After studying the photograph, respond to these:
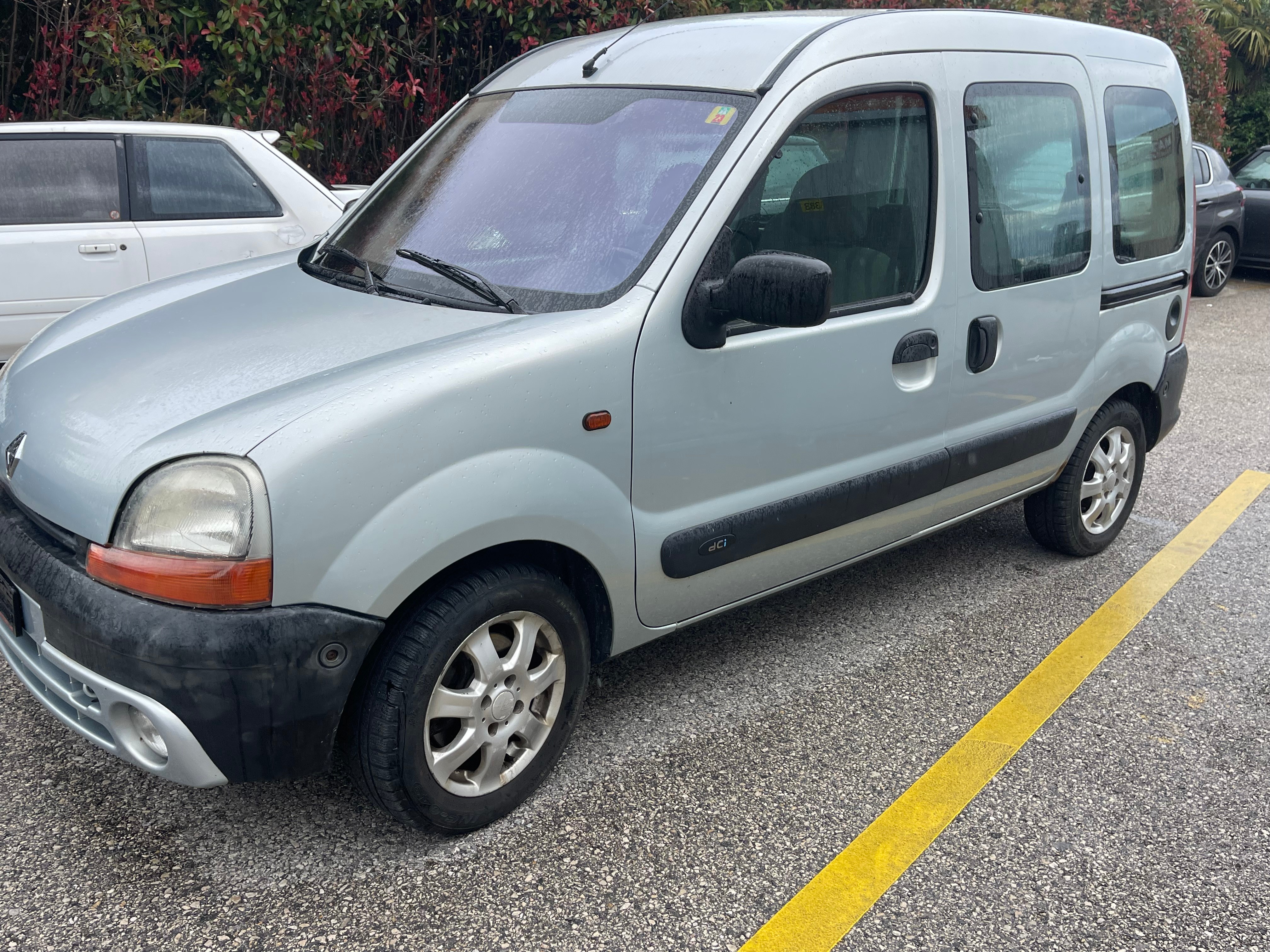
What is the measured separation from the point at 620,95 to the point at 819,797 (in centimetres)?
191

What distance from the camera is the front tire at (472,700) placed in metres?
2.32

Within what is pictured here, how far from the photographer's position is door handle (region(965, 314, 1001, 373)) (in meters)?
3.36

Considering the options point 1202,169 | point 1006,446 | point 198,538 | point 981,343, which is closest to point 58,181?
point 198,538

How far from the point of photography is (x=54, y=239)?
515cm

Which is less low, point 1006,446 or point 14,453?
point 14,453

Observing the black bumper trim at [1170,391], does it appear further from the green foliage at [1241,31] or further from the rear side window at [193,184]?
the green foliage at [1241,31]

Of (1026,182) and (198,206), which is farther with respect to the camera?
(198,206)

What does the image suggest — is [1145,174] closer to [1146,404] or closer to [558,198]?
[1146,404]

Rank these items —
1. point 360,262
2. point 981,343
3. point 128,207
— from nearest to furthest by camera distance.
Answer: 1. point 360,262
2. point 981,343
3. point 128,207

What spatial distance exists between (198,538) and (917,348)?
2.01 meters

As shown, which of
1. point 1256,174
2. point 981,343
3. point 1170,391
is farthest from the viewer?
point 1256,174

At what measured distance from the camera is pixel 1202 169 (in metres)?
10.5

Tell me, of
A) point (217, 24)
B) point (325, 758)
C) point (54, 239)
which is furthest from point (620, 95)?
point (217, 24)

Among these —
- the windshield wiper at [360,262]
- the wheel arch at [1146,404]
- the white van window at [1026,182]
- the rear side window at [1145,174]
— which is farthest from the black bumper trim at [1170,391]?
the windshield wiper at [360,262]
